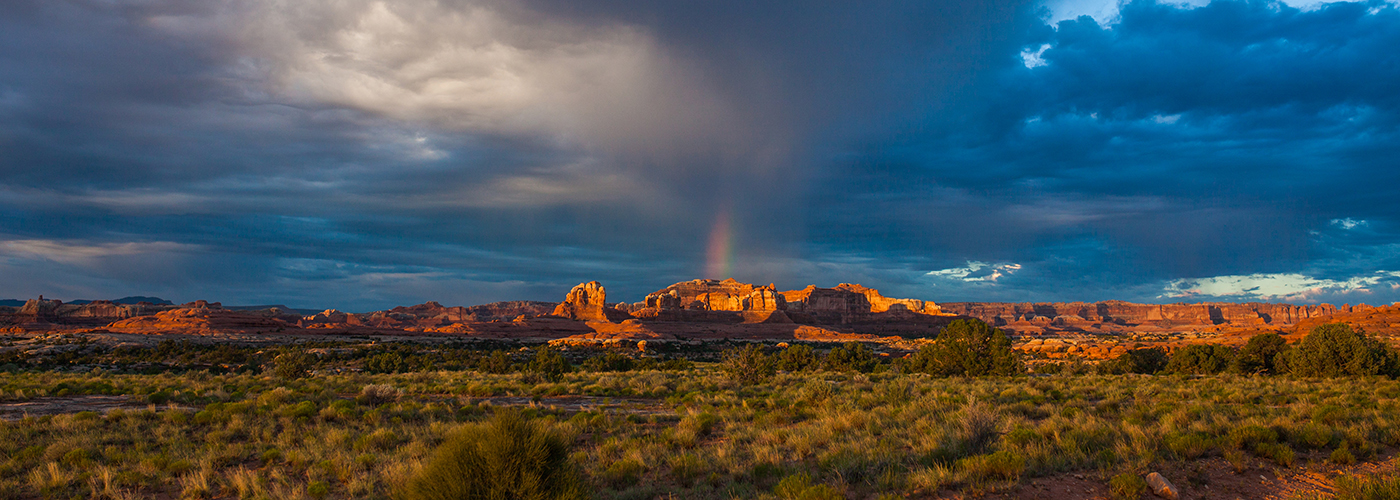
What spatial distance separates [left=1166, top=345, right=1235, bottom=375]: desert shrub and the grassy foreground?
53.9 ft

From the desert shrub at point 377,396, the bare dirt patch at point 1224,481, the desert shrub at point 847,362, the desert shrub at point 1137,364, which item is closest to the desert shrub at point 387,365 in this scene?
the desert shrub at point 377,396

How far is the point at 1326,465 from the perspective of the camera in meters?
8.81

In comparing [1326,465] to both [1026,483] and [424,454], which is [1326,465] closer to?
[1026,483]

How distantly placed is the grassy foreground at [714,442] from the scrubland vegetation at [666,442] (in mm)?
44

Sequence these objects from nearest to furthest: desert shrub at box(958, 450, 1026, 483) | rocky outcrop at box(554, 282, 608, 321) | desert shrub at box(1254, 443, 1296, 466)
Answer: desert shrub at box(958, 450, 1026, 483) → desert shrub at box(1254, 443, 1296, 466) → rocky outcrop at box(554, 282, 608, 321)

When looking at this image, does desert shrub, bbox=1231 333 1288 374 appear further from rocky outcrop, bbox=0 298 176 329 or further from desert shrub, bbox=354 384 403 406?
rocky outcrop, bbox=0 298 176 329

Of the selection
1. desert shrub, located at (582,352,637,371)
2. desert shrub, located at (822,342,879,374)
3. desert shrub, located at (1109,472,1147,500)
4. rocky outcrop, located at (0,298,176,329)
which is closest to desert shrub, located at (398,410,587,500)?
desert shrub, located at (1109,472,1147,500)

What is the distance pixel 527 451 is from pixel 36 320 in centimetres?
15116

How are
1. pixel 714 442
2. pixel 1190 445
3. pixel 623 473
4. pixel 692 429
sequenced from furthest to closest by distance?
pixel 692 429 → pixel 714 442 → pixel 623 473 → pixel 1190 445

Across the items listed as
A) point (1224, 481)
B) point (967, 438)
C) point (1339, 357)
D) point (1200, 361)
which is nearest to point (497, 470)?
point (967, 438)

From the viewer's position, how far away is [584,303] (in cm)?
16100

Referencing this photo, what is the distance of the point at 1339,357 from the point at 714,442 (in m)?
30.5

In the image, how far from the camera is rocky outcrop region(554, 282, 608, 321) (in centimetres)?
15062

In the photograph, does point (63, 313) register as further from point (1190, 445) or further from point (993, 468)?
point (1190, 445)
